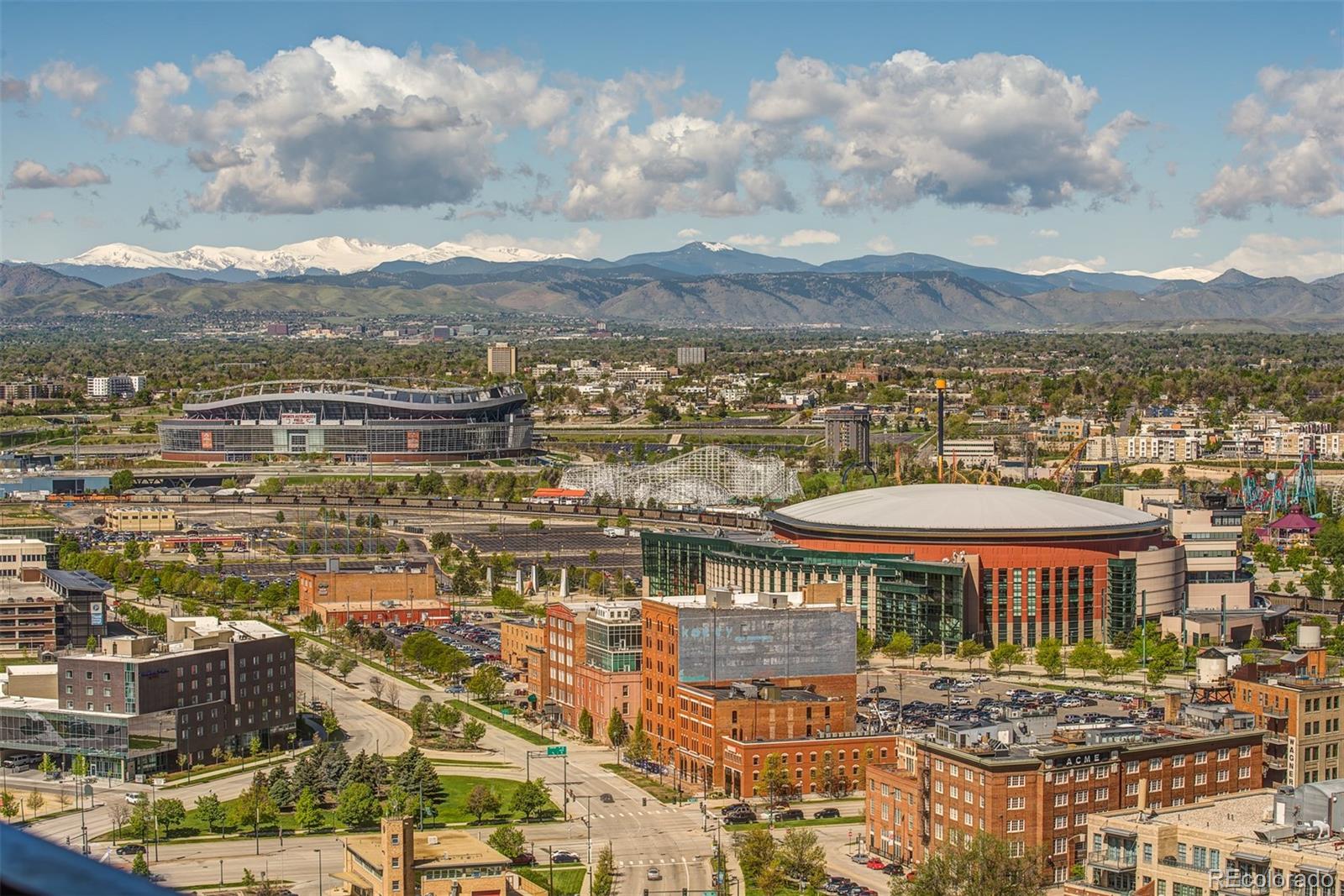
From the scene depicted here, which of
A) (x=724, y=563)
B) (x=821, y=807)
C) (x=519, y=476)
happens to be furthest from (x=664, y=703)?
(x=519, y=476)

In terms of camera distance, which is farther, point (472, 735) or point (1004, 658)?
point (1004, 658)

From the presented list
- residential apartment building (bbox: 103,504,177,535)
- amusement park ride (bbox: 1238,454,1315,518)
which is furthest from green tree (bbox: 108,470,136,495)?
amusement park ride (bbox: 1238,454,1315,518)

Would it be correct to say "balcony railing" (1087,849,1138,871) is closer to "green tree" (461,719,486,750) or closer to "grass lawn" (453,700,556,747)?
"green tree" (461,719,486,750)

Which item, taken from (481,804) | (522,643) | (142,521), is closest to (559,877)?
(481,804)

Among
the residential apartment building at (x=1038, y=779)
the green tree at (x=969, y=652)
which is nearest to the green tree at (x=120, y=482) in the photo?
the green tree at (x=969, y=652)

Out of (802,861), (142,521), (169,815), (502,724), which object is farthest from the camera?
(142,521)

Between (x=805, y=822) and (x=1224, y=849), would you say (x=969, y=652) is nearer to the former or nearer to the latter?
(x=805, y=822)
